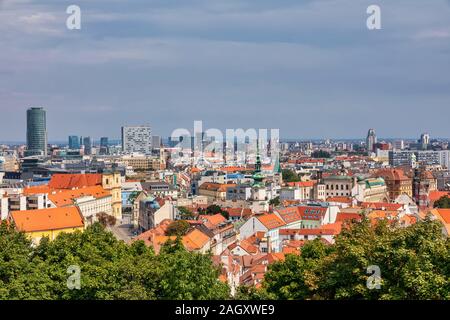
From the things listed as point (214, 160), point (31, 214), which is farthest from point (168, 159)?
point (31, 214)

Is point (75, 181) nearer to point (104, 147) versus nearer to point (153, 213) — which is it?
point (153, 213)

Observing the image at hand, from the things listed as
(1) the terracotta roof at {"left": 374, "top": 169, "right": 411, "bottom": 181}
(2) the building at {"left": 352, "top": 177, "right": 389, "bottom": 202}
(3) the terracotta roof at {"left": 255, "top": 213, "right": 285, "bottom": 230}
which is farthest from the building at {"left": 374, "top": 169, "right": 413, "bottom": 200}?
(3) the terracotta roof at {"left": 255, "top": 213, "right": 285, "bottom": 230}

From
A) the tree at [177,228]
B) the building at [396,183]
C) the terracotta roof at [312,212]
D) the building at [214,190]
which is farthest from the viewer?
the building at [396,183]

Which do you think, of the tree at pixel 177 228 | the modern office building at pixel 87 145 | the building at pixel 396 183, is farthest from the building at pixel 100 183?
the modern office building at pixel 87 145

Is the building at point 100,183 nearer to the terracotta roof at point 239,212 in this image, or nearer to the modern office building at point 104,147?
the terracotta roof at point 239,212

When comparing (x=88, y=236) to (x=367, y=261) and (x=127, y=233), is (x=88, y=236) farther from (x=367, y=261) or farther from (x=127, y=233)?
(x=127, y=233)

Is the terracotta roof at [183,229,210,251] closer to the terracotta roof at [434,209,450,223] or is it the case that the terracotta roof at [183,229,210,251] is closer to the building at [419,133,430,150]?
the terracotta roof at [434,209,450,223]
